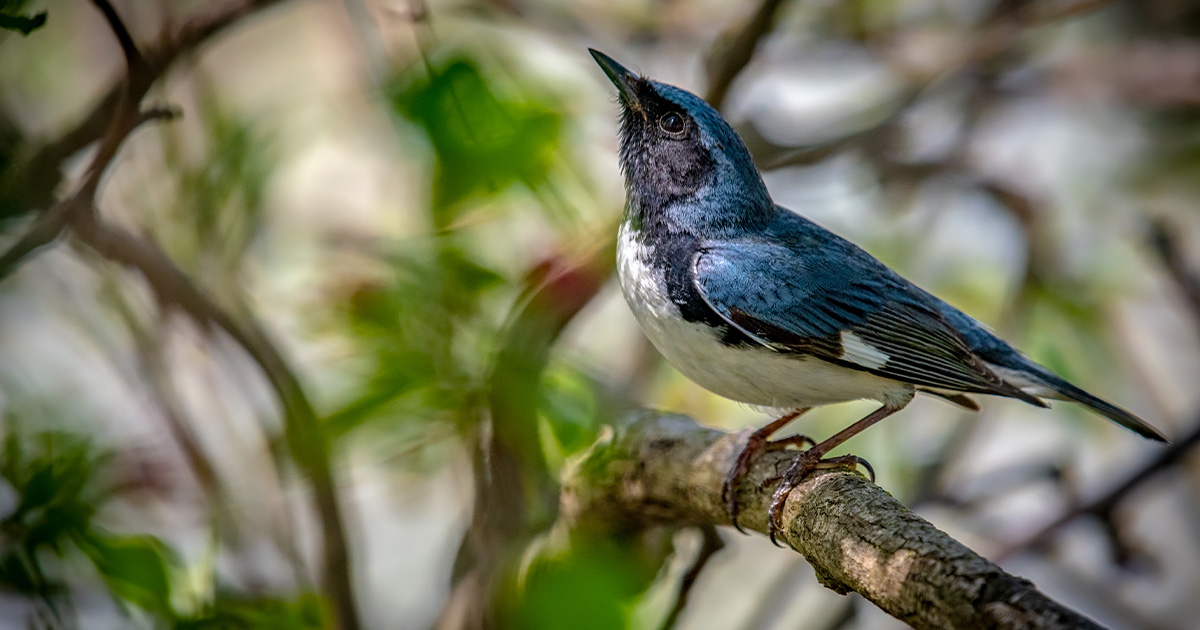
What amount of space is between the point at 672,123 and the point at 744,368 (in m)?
0.90

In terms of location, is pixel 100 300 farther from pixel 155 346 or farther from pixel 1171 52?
pixel 1171 52

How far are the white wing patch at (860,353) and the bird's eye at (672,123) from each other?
2.87ft

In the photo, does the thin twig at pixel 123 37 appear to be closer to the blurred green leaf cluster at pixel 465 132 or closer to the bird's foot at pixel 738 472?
the blurred green leaf cluster at pixel 465 132

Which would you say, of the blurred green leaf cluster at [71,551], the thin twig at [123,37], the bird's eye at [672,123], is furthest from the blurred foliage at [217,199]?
the bird's eye at [672,123]

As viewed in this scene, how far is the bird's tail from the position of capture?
2762mm

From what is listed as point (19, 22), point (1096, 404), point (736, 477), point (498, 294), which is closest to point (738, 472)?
point (736, 477)

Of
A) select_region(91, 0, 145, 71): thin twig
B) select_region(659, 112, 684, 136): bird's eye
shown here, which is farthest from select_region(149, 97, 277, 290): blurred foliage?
select_region(659, 112, 684, 136): bird's eye

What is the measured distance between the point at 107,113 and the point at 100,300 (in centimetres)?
110

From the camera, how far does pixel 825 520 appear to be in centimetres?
204

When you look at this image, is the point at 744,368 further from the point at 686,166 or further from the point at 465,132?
the point at 465,132

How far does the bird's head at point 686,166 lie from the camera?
10.0ft

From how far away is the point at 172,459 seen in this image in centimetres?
369

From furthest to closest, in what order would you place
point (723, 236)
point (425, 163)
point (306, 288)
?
1. point (306, 288)
2. point (723, 236)
3. point (425, 163)

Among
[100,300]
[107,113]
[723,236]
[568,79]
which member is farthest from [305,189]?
[723,236]
